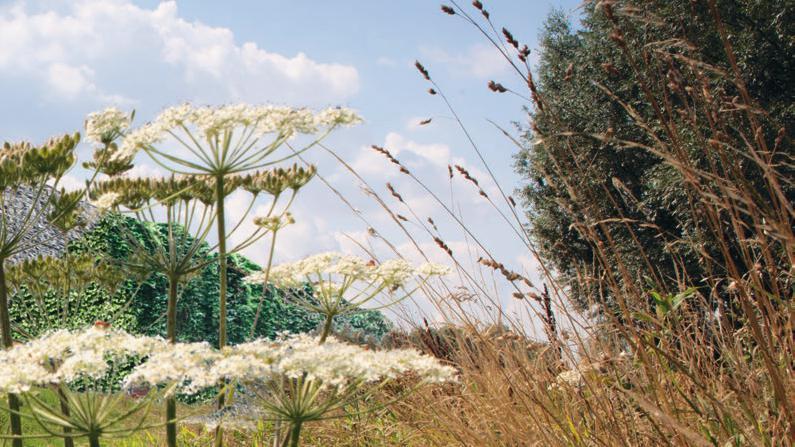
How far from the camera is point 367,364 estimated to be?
6.41ft

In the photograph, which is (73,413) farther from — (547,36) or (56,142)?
(547,36)

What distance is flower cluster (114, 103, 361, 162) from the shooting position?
2500 mm

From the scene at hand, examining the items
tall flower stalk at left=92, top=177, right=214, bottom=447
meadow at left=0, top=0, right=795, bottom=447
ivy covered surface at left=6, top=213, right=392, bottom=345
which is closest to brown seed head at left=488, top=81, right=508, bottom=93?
meadow at left=0, top=0, right=795, bottom=447

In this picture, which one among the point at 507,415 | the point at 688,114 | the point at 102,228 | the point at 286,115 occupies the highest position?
the point at 102,228

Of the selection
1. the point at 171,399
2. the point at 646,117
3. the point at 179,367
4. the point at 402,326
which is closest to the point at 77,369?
the point at 179,367

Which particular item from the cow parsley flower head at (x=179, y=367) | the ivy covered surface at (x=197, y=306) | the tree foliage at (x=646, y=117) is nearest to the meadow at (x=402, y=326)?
the cow parsley flower head at (x=179, y=367)

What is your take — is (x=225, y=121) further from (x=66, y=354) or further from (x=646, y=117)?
(x=646, y=117)

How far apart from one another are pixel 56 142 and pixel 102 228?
7625mm

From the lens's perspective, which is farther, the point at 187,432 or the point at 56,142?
the point at 187,432

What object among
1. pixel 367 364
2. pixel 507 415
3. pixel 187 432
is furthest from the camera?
pixel 187 432

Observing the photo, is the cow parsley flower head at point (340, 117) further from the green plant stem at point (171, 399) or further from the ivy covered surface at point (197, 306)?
the ivy covered surface at point (197, 306)

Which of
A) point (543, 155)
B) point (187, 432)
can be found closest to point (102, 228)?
point (187, 432)

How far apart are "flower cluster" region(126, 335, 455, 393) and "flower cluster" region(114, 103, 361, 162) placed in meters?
0.77

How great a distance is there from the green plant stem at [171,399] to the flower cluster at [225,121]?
19.6 inches
